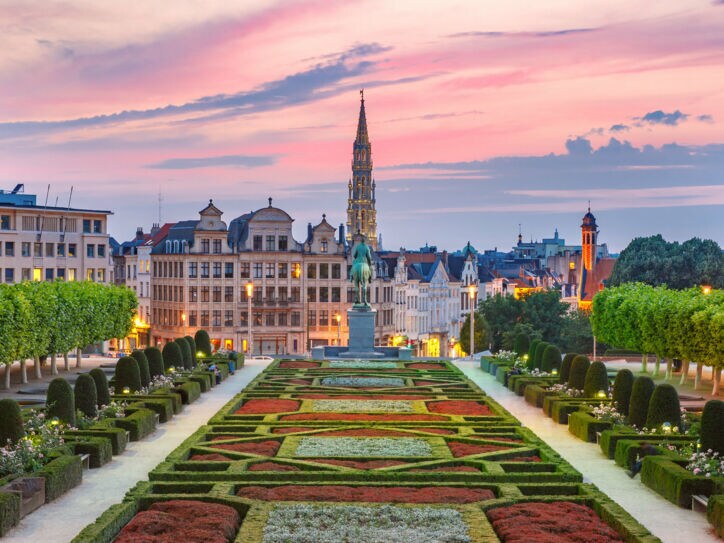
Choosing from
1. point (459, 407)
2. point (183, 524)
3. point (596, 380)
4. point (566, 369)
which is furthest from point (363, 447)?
point (566, 369)

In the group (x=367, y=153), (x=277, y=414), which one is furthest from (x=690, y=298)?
(x=367, y=153)

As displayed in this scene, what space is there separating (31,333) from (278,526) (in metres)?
38.6

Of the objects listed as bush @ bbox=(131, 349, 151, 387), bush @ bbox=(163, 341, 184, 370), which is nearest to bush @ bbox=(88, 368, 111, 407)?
bush @ bbox=(131, 349, 151, 387)

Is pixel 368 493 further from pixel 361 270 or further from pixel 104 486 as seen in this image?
pixel 361 270

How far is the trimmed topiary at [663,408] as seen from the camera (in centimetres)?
3644

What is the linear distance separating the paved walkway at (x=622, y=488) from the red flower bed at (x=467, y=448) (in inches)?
85.1

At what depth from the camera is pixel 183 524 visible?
83.3ft

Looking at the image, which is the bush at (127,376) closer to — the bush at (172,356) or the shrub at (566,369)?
the bush at (172,356)

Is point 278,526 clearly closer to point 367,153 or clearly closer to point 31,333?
point 31,333

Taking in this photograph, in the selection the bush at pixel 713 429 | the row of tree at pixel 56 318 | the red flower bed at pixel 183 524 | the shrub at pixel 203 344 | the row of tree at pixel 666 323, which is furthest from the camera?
the shrub at pixel 203 344

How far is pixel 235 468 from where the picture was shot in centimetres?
3152

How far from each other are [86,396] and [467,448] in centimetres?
1276

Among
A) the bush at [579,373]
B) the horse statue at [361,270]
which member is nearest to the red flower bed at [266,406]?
A: the bush at [579,373]

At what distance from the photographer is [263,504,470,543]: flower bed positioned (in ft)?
79.9
